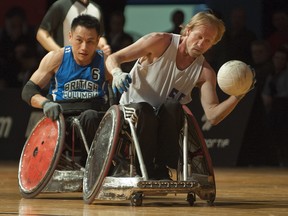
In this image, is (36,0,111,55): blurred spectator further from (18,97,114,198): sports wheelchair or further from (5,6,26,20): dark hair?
(5,6,26,20): dark hair

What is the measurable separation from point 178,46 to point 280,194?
148cm

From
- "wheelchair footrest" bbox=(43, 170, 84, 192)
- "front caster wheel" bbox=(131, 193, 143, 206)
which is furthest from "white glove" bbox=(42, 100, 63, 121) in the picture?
"front caster wheel" bbox=(131, 193, 143, 206)

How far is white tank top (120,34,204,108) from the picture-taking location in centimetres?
618

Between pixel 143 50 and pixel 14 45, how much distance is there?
696 cm

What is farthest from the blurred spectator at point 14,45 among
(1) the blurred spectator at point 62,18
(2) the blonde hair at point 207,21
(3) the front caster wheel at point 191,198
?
(3) the front caster wheel at point 191,198

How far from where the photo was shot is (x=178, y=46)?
245 inches

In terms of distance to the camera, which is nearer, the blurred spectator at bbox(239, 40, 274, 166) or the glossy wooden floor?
the glossy wooden floor

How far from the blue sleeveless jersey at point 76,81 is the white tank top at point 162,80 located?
2.12 ft

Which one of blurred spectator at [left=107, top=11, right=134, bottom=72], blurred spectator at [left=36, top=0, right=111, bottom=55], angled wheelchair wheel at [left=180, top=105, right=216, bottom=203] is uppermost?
blurred spectator at [left=107, top=11, right=134, bottom=72]

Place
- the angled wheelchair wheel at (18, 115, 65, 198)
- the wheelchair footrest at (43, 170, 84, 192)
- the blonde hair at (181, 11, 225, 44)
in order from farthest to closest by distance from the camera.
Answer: the wheelchair footrest at (43, 170, 84, 192)
the angled wheelchair wheel at (18, 115, 65, 198)
the blonde hair at (181, 11, 225, 44)

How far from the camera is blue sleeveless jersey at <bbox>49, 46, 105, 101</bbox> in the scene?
269 inches

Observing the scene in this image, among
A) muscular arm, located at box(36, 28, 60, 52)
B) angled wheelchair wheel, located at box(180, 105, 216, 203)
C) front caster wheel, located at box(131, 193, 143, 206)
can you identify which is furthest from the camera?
muscular arm, located at box(36, 28, 60, 52)

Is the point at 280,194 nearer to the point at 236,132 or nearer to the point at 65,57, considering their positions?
the point at 65,57

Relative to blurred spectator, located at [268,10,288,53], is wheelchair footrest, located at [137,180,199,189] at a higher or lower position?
lower
